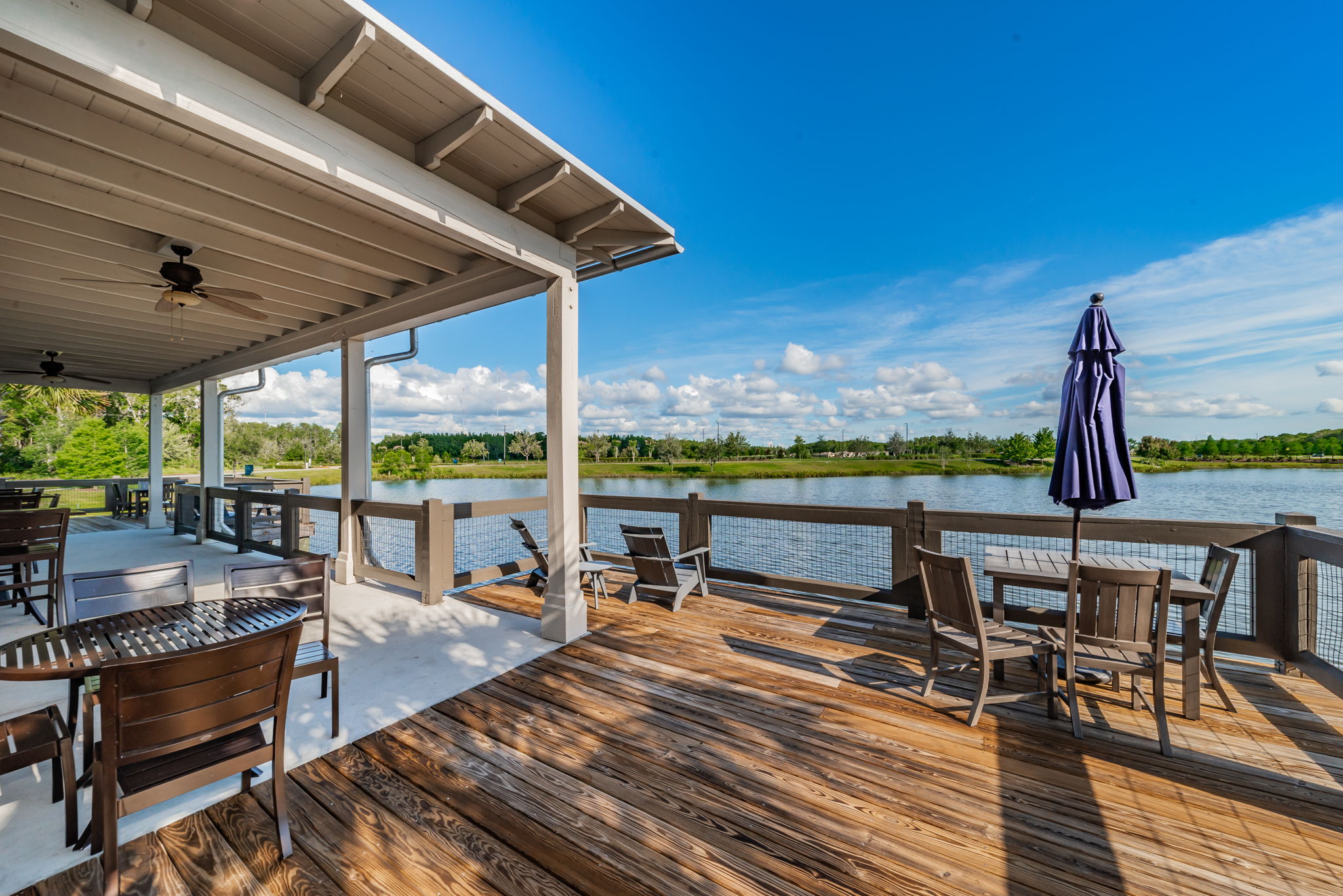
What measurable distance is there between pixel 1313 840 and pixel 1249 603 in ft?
7.21

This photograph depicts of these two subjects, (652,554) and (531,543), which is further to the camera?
(531,543)

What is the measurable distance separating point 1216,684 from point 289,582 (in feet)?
17.0

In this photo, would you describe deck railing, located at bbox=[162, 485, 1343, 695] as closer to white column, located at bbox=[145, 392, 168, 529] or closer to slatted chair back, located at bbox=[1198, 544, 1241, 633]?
slatted chair back, located at bbox=[1198, 544, 1241, 633]

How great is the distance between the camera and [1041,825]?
1827 millimetres

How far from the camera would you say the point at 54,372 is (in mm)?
7336

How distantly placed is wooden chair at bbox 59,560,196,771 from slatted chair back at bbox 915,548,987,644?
151 inches

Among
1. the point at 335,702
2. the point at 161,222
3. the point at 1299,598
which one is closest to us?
the point at 335,702

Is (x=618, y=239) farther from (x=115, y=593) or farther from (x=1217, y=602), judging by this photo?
(x=1217, y=602)

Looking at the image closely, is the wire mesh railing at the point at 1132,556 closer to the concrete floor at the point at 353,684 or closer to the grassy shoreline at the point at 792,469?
the concrete floor at the point at 353,684

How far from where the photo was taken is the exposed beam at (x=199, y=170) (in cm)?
229

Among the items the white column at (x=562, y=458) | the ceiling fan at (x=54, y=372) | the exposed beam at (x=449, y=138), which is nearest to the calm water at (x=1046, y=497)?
the white column at (x=562, y=458)

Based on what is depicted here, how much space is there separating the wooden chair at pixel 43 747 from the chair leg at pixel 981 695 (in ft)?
12.1

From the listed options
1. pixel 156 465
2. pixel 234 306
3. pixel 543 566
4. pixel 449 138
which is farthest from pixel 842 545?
pixel 156 465

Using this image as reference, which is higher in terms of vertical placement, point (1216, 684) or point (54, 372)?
point (54, 372)
